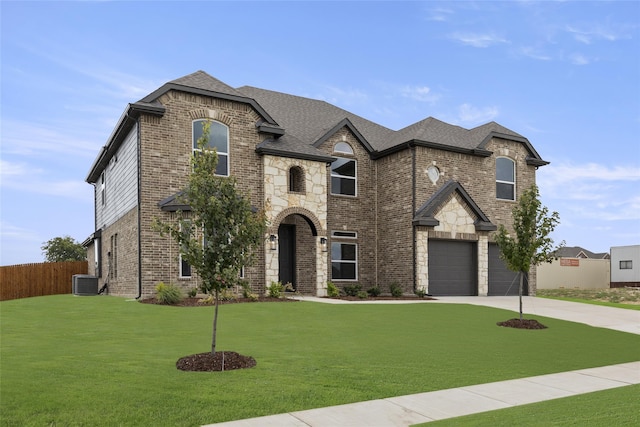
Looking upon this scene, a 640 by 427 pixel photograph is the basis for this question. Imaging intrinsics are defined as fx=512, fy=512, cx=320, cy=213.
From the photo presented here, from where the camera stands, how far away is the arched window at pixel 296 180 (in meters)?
22.4

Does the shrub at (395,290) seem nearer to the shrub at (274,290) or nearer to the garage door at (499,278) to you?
the garage door at (499,278)

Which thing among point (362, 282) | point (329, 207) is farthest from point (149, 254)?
point (362, 282)

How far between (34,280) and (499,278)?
25.8 meters

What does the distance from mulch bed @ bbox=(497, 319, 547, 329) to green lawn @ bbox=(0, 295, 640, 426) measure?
399mm

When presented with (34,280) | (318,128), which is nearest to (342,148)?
(318,128)

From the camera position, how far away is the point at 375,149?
87.0 ft

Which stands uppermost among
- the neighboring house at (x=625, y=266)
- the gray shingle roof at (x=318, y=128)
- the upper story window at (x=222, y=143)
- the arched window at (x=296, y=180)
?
the gray shingle roof at (x=318, y=128)

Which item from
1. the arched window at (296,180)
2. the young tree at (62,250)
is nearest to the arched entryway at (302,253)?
the arched window at (296,180)

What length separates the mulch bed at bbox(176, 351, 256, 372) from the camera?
8453 millimetres

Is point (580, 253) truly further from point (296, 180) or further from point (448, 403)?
point (448, 403)

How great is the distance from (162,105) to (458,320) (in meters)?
13.2

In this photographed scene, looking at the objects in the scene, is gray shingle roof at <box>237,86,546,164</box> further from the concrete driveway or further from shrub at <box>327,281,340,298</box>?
the concrete driveway

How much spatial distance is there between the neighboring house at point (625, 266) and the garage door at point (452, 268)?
A: 32218 mm

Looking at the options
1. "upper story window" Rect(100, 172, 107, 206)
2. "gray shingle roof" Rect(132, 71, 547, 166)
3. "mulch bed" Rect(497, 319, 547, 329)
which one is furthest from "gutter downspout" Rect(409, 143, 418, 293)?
"upper story window" Rect(100, 172, 107, 206)
